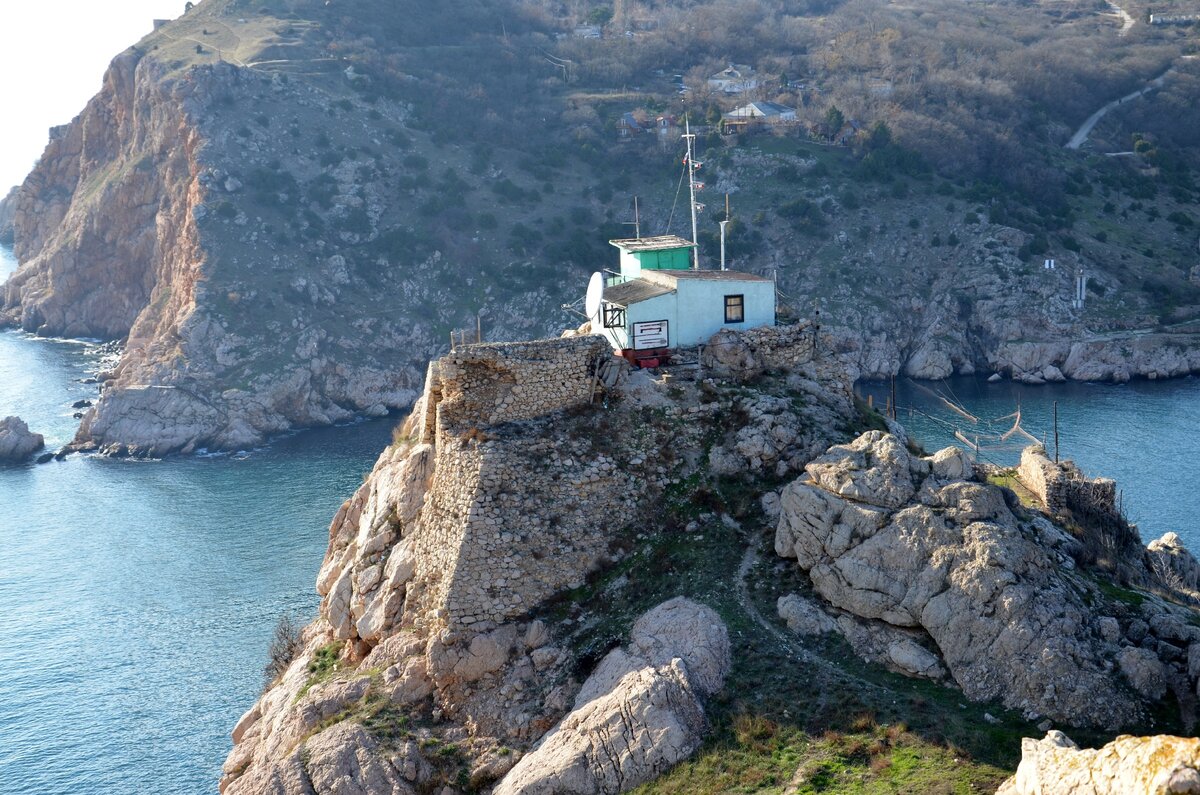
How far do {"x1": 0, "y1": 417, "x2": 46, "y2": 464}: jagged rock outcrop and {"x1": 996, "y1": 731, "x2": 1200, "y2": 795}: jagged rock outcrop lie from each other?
7491 centimetres

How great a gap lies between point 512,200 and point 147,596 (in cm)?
5744

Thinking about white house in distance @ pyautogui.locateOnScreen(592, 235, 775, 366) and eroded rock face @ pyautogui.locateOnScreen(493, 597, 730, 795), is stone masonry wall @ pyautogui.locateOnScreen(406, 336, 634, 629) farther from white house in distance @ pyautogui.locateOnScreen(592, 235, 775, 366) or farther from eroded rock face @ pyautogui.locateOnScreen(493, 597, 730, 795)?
eroded rock face @ pyautogui.locateOnScreen(493, 597, 730, 795)

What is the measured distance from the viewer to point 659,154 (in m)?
110

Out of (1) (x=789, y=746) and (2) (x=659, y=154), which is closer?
(1) (x=789, y=746)

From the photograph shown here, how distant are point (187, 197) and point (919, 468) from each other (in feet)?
285

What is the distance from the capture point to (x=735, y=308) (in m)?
32.6

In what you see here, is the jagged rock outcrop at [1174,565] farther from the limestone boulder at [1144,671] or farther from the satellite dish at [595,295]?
the satellite dish at [595,295]

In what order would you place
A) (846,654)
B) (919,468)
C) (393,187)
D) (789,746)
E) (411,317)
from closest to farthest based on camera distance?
1. (789,746)
2. (846,654)
3. (919,468)
4. (411,317)
5. (393,187)

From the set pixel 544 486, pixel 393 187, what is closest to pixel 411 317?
pixel 393 187

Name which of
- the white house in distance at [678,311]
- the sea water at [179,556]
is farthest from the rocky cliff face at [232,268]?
the white house in distance at [678,311]

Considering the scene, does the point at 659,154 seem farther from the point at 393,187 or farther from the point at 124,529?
the point at 124,529

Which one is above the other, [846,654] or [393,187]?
[393,187]

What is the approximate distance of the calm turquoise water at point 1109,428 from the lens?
194 feet

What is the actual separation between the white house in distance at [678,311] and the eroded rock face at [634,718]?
9180mm
